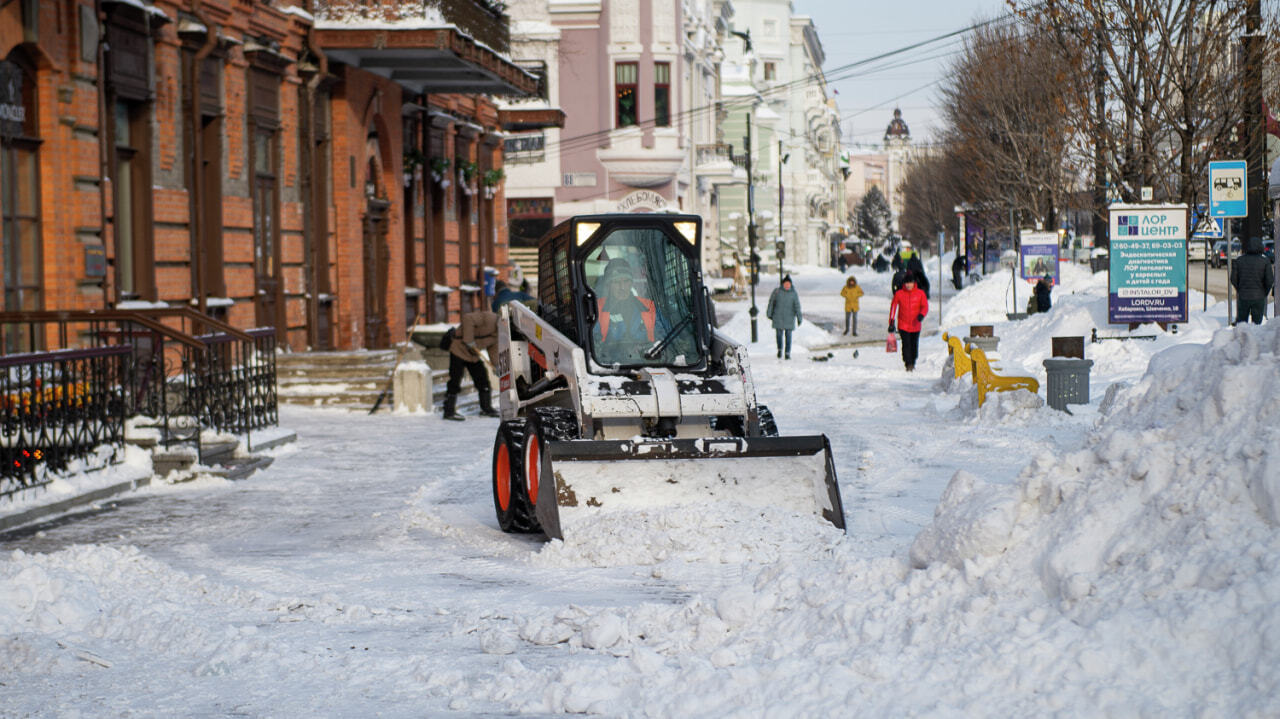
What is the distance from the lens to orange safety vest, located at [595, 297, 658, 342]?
11.8 meters

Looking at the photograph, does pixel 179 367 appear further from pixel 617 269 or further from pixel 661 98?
pixel 661 98

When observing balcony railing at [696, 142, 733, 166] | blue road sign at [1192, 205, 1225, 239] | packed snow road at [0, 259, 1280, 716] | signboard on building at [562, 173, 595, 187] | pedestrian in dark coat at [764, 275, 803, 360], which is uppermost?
balcony railing at [696, 142, 733, 166]

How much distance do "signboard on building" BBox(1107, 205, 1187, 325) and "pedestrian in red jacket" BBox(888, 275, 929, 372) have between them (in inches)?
126

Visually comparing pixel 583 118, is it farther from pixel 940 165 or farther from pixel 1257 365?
pixel 1257 365

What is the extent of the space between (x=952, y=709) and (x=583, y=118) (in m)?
49.4

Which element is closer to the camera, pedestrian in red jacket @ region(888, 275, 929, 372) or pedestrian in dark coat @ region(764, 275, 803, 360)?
pedestrian in red jacket @ region(888, 275, 929, 372)

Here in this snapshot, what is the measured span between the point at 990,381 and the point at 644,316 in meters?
7.49

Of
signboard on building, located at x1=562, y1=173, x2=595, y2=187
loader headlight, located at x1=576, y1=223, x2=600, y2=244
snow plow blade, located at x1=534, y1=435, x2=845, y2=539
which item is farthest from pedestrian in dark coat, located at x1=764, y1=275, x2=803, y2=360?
signboard on building, located at x1=562, y1=173, x2=595, y2=187

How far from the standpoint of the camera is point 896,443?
1636 centimetres

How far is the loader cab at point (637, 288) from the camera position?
1184 cm

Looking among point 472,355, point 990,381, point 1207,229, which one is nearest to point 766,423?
point 990,381

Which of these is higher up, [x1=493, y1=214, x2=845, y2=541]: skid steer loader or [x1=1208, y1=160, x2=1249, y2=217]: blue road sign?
[x1=1208, y1=160, x2=1249, y2=217]: blue road sign

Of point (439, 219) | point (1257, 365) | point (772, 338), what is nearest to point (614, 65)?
point (772, 338)

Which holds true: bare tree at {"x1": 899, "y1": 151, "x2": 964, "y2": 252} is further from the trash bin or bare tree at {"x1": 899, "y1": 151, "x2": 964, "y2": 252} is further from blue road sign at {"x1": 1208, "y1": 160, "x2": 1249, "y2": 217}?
the trash bin
